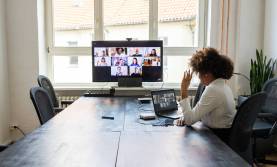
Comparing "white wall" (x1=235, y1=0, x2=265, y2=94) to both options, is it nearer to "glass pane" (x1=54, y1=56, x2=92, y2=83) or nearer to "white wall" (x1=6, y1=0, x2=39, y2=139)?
"glass pane" (x1=54, y1=56, x2=92, y2=83)

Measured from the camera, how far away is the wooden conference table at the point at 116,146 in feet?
5.04

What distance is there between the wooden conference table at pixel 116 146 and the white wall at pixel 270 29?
2.16 m

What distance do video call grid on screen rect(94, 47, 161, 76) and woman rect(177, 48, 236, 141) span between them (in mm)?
1665

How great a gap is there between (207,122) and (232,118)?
0.60 feet

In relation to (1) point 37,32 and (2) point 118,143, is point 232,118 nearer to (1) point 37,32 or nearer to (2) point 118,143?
(2) point 118,143

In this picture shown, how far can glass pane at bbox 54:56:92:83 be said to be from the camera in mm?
4645

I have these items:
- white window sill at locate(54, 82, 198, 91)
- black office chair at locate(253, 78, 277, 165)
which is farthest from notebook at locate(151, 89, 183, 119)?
white window sill at locate(54, 82, 198, 91)

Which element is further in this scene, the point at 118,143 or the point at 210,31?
the point at 210,31

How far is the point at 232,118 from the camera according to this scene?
232 cm

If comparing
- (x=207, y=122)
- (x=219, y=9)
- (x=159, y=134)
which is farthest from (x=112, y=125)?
(x=219, y=9)

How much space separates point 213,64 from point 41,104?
4.80 feet

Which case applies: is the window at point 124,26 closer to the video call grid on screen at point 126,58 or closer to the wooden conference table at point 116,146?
the video call grid on screen at point 126,58

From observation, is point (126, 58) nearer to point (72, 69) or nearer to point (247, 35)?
point (72, 69)

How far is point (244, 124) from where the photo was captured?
85.5 inches
